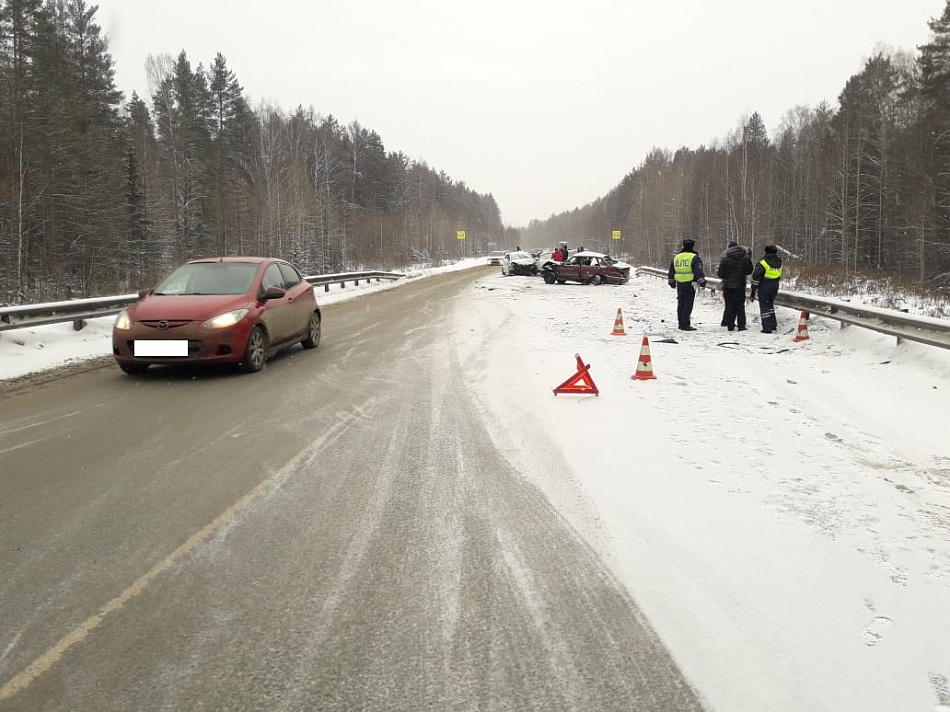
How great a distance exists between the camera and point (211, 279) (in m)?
8.80

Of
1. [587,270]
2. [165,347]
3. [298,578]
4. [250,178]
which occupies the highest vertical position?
[250,178]

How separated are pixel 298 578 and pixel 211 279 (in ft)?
22.9

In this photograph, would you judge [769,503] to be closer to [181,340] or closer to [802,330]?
[181,340]

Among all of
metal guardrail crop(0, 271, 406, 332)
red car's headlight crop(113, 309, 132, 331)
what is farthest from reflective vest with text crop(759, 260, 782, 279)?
metal guardrail crop(0, 271, 406, 332)

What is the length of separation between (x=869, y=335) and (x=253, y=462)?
33.1 ft

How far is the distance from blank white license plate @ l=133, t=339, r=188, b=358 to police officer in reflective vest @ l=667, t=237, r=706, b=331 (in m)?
10.0

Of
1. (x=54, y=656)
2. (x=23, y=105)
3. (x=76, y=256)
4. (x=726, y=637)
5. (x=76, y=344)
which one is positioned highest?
(x=23, y=105)

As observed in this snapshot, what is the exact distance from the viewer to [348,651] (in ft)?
7.82

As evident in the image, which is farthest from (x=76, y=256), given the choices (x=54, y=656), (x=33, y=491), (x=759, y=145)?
(x=759, y=145)

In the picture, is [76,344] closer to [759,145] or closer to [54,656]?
[54,656]

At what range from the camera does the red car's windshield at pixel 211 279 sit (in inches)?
337

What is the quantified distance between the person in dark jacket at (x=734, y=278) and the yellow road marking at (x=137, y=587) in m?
10.6

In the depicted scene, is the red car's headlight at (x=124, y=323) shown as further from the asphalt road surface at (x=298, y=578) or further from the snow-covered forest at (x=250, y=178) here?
the snow-covered forest at (x=250, y=178)

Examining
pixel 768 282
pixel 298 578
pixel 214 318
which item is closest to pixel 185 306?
pixel 214 318
